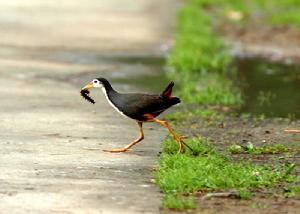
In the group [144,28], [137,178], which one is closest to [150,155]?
[137,178]

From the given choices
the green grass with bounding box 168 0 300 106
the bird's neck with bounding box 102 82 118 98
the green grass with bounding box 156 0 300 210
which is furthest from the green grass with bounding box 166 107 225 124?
the bird's neck with bounding box 102 82 118 98

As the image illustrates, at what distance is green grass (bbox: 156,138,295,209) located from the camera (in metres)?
8.07

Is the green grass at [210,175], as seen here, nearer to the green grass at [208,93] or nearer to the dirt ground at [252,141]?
the green grass at [208,93]

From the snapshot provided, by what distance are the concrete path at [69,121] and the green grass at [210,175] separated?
0.16 m

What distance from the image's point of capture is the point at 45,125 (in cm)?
1122

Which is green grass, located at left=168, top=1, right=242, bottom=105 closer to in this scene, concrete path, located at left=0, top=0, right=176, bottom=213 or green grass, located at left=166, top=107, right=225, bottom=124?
concrete path, located at left=0, top=0, right=176, bottom=213

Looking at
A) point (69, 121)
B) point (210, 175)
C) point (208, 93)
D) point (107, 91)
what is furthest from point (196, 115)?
point (210, 175)

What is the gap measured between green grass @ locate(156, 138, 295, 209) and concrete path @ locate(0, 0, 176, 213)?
0.16 metres

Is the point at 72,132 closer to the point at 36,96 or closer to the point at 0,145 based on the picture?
the point at 0,145

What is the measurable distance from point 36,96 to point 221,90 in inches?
110

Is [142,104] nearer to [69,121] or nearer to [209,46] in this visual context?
[69,121]

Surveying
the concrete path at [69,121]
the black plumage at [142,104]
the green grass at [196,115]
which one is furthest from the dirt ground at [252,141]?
the black plumage at [142,104]

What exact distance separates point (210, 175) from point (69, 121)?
11.7 ft

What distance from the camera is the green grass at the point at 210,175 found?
8.07 meters
